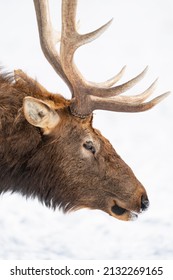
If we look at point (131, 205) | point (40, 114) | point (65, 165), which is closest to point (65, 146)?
point (65, 165)

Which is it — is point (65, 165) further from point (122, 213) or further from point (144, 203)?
point (144, 203)

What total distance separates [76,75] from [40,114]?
0.69 metres

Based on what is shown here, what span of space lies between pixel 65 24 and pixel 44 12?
25 cm

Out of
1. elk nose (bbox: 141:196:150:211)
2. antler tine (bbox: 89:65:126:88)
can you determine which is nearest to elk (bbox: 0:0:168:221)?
elk nose (bbox: 141:196:150:211)

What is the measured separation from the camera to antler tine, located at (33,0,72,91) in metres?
5.44

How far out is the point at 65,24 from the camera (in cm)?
552

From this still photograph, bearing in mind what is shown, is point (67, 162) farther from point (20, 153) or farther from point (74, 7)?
point (74, 7)

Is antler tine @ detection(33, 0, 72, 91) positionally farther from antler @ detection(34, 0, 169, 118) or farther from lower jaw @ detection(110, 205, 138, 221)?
lower jaw @ detection(110, 205, 138, 221)

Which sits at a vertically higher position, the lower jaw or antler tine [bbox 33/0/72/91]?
antler tine [bbox 33/0/72/91]

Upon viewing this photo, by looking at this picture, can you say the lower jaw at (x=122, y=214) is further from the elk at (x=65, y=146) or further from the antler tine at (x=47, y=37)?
the antler tine at (x=47, y=37)

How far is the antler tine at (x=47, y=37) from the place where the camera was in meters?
5.44

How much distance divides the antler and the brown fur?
20 cm

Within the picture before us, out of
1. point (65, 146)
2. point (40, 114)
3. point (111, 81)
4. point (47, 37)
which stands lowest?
point (65, 146)

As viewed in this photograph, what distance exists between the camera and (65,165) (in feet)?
18.0
